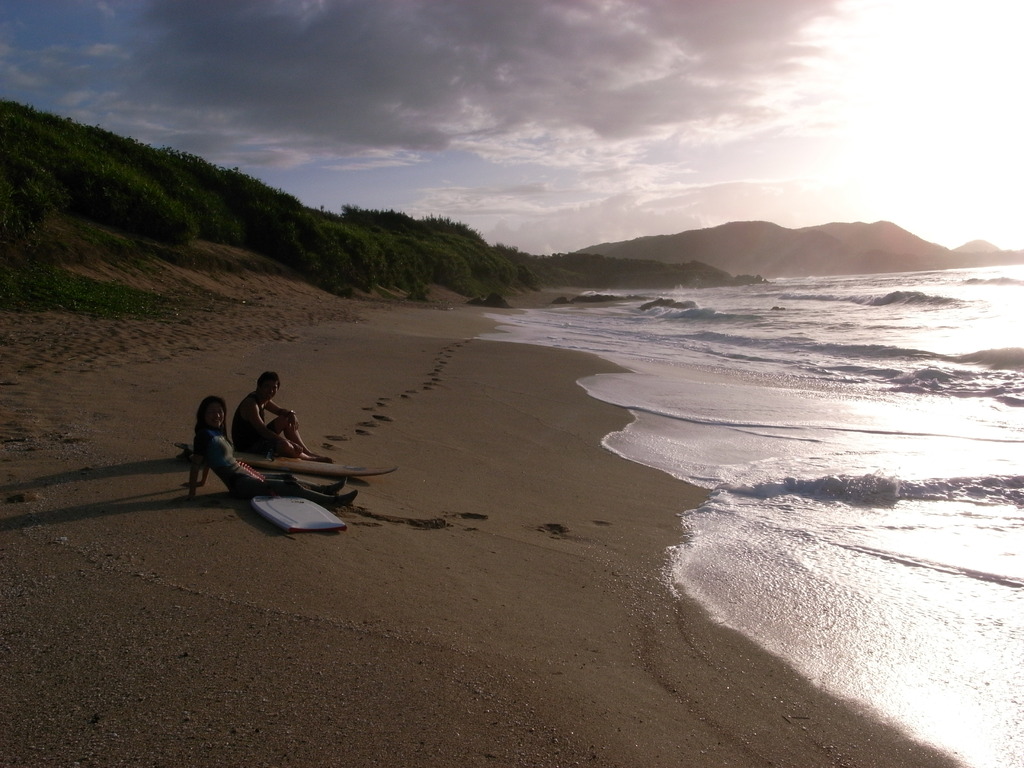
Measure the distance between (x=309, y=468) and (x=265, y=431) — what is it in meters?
0.55

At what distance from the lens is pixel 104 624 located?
2.82 meters

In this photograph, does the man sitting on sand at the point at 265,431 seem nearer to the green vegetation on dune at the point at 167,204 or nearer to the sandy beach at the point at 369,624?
the sandy beach at the point at 369,624

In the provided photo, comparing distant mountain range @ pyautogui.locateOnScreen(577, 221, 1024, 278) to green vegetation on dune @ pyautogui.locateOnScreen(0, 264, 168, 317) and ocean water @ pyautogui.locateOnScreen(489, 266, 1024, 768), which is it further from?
green vegetation on dune @ pyautogui.locateOnScreen(0, 264, 168, 317)

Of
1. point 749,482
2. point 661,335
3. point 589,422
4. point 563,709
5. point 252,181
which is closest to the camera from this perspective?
point 563,709

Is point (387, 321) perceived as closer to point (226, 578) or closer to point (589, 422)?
point (589, 422)

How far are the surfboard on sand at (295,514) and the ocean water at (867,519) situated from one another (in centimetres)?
198

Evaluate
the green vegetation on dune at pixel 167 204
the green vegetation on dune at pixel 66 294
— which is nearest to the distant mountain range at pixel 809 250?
the green vegetation on dune at pixel 167 204

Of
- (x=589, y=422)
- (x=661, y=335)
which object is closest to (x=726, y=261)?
(x=661, y=335)

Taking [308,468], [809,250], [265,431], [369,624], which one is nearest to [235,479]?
[308,468]

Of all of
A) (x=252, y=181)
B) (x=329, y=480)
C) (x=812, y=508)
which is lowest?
(x=812, y=508)

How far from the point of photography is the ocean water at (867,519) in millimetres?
3268

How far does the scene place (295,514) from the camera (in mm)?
4113

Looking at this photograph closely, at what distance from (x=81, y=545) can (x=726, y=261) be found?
5191 inches

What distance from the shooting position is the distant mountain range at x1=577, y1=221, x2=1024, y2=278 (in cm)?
8125
